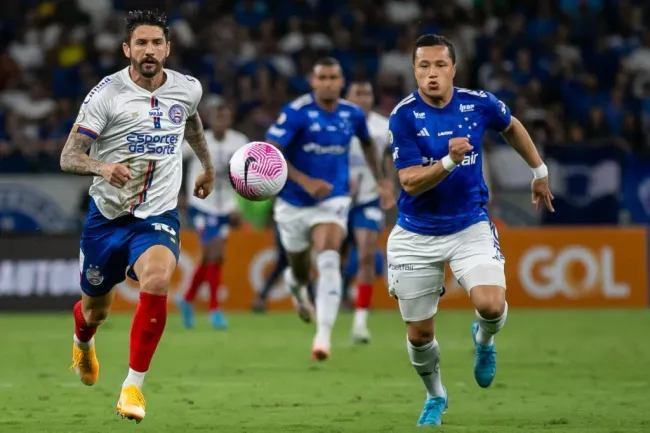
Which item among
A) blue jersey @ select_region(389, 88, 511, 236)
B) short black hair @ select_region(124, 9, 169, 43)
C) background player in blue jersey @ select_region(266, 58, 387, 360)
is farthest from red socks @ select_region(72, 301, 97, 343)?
background player in blue jersey @ select_region(266, 58, 387, 360)

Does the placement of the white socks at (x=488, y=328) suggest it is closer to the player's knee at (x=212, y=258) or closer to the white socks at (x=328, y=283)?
the white socks at (x=328, y=283)

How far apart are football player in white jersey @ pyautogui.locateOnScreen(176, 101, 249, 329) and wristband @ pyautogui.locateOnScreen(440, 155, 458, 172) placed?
8212mm

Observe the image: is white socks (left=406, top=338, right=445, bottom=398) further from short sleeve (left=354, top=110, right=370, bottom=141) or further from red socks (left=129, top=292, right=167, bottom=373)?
short sleeve (left=354, top=110, right=370, bottom=141)

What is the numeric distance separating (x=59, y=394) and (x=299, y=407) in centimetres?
194

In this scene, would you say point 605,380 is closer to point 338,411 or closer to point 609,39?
point 338,411

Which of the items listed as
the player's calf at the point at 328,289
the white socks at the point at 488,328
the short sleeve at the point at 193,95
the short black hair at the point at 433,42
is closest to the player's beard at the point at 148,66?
the short sleeve at the point at 193,95

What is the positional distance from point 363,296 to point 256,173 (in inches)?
192

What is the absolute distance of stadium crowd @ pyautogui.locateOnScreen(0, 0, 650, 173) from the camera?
21281 mm

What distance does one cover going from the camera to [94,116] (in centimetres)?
799

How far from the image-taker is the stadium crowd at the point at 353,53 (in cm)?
2128

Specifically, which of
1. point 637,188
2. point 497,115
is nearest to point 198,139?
point 497,115

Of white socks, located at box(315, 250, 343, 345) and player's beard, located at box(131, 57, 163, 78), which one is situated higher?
player's beard, located at box(131, 57, 163, 78)

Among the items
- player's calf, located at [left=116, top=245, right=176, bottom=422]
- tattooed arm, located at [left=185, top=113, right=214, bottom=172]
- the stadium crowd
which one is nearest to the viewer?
player's calf, located at [left=116, top=245, right=176, bottom=422]

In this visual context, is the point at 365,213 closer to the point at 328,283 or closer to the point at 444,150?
the point at 328,283
